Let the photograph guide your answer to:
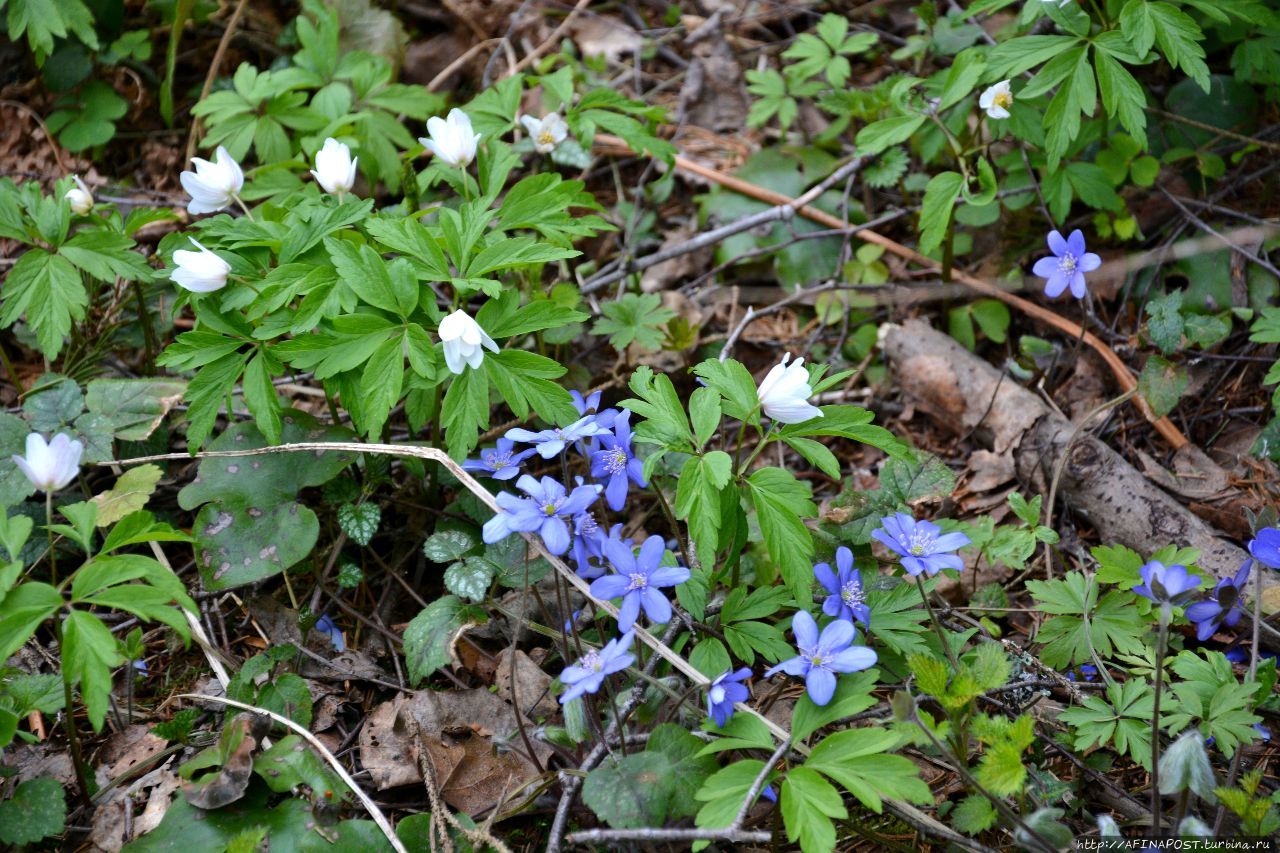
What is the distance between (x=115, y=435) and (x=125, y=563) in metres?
1.07

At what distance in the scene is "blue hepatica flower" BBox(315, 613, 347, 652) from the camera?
281cm

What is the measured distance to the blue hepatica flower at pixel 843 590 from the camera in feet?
7.66

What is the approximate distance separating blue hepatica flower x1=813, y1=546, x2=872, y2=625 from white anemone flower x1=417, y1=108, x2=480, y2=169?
1609 mm

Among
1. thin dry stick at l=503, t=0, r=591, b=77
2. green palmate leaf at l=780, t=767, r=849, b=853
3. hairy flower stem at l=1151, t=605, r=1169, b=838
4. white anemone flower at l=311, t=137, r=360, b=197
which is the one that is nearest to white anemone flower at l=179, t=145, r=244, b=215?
white anemone flower at l=311, t=137, r=360, b=197

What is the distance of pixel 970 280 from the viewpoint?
378cm

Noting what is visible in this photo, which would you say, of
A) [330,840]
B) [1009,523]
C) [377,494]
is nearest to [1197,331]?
[1009,523]

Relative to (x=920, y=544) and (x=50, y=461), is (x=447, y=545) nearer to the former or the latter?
(x=50, y=461)

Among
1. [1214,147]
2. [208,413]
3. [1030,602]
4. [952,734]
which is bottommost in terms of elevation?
[1030,602]

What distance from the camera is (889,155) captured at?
391cm

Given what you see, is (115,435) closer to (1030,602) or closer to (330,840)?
(330,840)

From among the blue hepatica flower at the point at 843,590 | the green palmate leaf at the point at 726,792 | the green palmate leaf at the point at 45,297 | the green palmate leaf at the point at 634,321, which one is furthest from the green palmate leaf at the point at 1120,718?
the green palmate leaf at the point at 45,297

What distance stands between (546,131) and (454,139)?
649 millimetres

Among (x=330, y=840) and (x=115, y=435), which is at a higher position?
(x=115, y=435)

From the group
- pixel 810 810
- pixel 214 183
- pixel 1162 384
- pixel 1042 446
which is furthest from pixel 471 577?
pixel 1162 384
